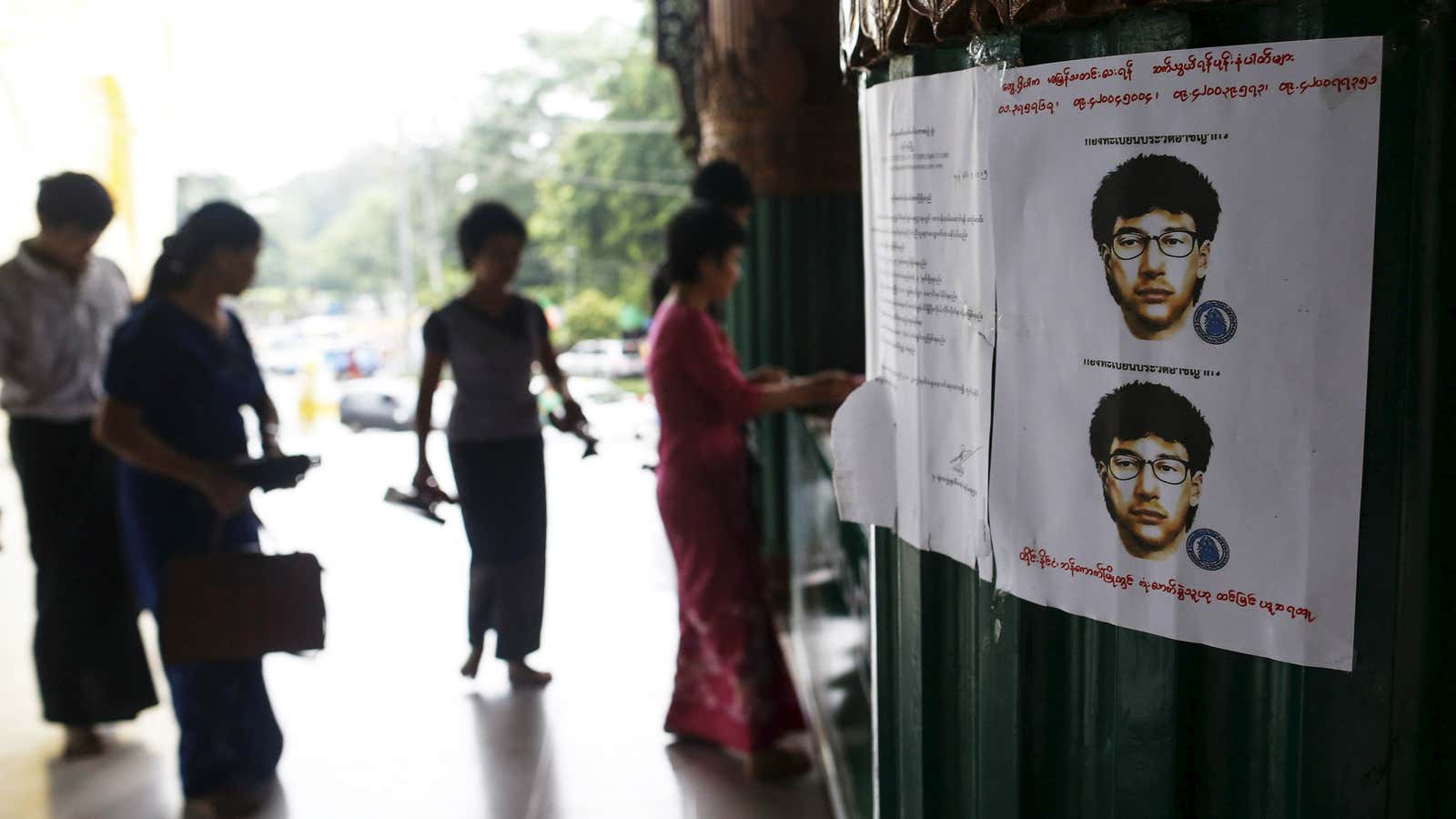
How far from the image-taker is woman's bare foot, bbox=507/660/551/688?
421 centimetres

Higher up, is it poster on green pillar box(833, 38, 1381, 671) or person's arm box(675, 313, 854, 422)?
poster on green pillar box(833, 38, 1381, 671)

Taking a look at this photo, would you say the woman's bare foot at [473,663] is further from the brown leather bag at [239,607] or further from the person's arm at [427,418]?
the brown leather bag at [239,607]

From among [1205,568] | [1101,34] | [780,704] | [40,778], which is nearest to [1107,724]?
[1205,568]

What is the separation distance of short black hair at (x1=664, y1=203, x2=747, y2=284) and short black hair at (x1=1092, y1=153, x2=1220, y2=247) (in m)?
2.26

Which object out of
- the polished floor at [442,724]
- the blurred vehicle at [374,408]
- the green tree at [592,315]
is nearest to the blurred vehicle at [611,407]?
the blurred vehicle at [374,408]

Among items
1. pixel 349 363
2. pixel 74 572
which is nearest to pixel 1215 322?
pixel 74 572

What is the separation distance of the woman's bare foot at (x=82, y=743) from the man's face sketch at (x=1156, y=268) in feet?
11.9

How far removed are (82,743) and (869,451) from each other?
3.21 meters

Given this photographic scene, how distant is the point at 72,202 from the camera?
360 centimetres

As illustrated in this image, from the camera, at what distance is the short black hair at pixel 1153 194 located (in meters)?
1.05

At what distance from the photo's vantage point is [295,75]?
60.5 feet

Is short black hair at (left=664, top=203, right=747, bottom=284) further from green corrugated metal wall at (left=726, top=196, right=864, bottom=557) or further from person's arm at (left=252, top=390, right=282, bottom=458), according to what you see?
green corrugated metal wall at (left=726, top=196, right=864, bottom=557)

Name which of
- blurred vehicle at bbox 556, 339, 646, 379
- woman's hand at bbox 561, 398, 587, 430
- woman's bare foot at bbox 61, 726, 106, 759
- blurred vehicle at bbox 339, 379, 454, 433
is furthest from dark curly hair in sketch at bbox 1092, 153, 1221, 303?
blurred vehicle at bbox 556, 339, 646, 379

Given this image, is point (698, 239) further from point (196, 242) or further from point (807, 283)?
point (807, 283)
